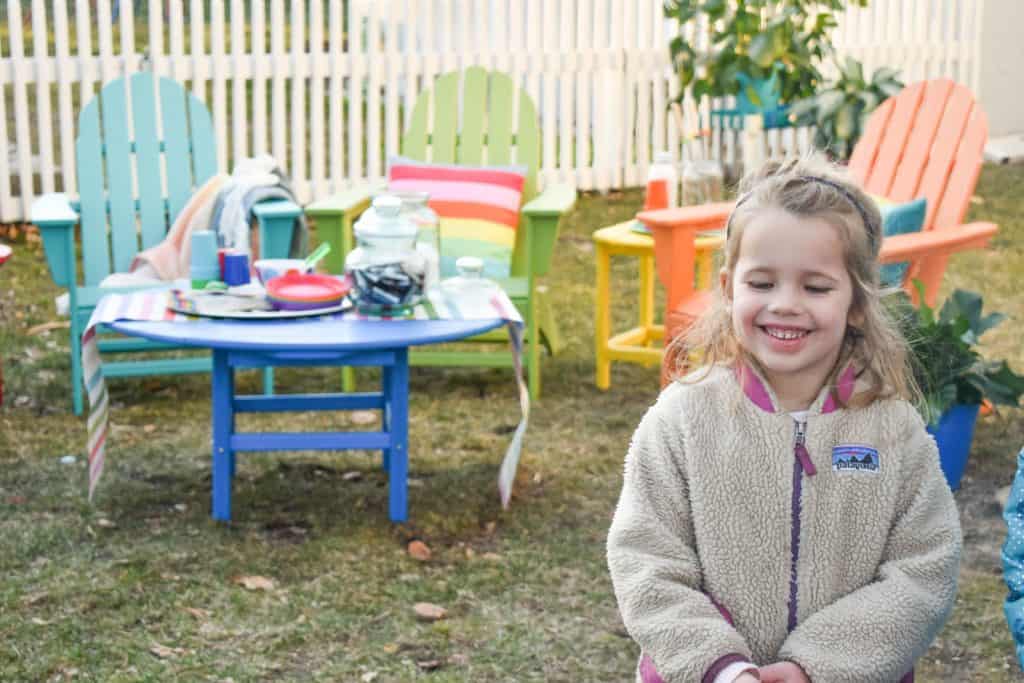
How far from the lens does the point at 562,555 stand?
13.9 ft

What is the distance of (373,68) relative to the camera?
928 cm

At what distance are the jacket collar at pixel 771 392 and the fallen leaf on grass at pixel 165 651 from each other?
5.87 ft

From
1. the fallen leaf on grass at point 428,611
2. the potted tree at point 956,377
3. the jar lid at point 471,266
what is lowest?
the fallen leaf on grass at point 428,611

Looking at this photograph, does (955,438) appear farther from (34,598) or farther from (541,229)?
(34,598)

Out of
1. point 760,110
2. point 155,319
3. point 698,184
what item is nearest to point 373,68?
point 760,110

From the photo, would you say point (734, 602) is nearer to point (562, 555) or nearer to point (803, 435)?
point (803, 435)

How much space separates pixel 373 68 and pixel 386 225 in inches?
195

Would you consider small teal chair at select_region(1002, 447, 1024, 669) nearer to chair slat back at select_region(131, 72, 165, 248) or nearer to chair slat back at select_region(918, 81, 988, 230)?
chair slat back at select_region(918, 81, 988, 230)

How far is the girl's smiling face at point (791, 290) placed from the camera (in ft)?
7.50

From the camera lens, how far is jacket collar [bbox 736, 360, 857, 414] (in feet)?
7.57

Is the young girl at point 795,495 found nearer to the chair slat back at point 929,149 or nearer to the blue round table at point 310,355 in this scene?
the blue round table at point 310,355

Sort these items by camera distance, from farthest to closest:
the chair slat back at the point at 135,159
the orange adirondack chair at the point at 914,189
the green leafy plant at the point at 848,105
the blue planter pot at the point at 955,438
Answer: the green leafy plant at the point at 848,105
the chair slat back at the point at 135,159
the orange adirondack chair at the point at 914,189
the blue planter pot at the point at 955,438

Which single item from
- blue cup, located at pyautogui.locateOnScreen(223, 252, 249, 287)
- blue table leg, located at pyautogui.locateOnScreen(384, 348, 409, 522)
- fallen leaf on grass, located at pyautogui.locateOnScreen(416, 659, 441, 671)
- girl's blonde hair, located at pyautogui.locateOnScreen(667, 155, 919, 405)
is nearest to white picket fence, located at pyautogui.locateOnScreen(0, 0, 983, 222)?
blue cup, located at pyautogui.locateOnScreen(223, 252, 249, 287)

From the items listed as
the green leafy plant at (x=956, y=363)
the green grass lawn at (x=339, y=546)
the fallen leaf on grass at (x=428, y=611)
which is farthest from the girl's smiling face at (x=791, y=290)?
the green leafy plant at (x=956, y=363)
